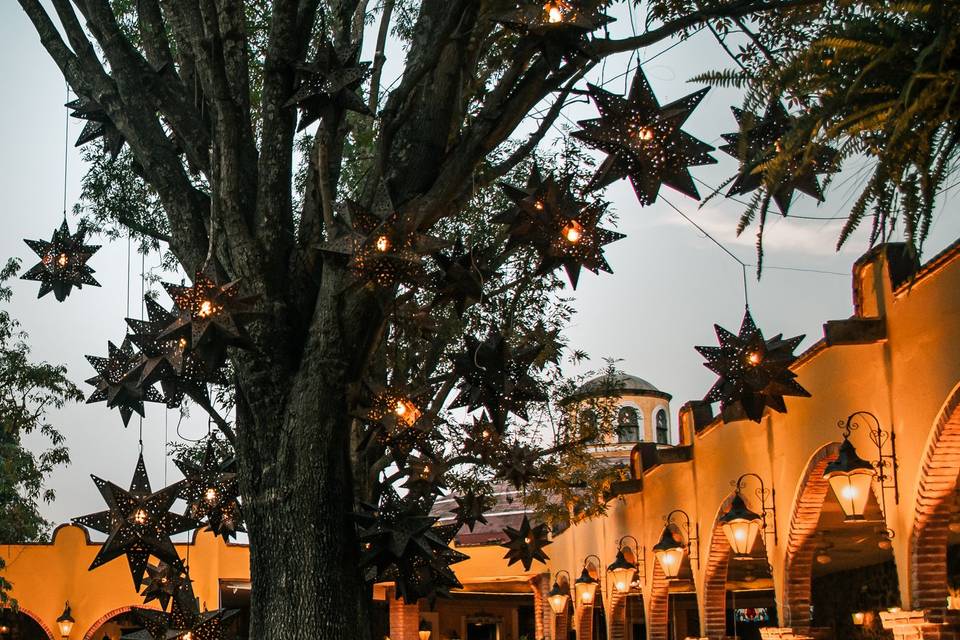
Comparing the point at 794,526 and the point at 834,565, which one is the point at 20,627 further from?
the point at 794,526

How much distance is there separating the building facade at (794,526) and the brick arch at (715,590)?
2 cm

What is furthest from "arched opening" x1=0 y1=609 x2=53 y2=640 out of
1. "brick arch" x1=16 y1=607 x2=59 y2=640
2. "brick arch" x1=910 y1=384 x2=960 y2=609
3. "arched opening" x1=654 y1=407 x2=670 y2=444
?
"brick arch" x1=910 y1=384 x2=960 y2=609

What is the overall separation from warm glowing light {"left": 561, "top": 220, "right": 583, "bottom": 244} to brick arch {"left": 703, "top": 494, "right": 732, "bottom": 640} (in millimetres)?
9044

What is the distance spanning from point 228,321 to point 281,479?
2.26 ft

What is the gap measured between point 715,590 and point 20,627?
16.0 metres

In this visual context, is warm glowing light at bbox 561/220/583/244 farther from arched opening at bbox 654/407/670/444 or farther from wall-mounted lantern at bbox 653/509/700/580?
arched opening at bbox 654/407/670/444

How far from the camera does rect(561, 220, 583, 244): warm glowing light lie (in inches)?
197

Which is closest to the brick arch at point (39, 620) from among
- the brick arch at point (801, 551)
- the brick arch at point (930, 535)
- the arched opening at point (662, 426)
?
the arched opening at point (662, 426)

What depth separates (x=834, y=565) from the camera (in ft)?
58.0

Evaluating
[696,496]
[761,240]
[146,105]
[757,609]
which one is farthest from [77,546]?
[761,240]

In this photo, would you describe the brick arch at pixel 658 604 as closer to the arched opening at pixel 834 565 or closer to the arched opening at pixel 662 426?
the arched opening at pixel 834 565

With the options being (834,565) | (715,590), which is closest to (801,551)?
(715,590)

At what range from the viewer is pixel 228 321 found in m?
4.43

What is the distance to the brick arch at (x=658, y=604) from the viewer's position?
15.9m
